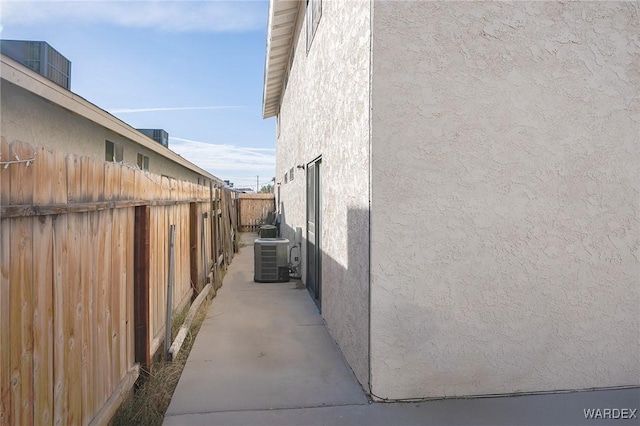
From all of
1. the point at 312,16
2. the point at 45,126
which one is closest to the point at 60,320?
the point at 45,126

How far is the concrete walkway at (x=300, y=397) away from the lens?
3117mm

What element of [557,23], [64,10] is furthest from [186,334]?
[557,23]

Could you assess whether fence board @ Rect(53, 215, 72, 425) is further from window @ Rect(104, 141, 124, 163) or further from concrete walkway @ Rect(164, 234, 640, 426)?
window @ Rect(104, 141, 124, 163)

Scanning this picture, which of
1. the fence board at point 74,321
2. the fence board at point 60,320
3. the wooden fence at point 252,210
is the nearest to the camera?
the fence board at point 60,320

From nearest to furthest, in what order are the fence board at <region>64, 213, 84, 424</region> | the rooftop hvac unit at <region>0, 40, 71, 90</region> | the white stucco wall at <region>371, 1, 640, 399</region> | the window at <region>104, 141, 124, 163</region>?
the fence board at <region>64, 213, 84, 424</region>
the white stucco wall at <region>371, 1, 640, 399</region>
the rooftop hvac unit at <region>0, 40, 71, 90</region>
the window at <region>104, 141, 124, 163</region>

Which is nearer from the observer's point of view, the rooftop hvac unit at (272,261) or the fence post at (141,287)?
the fence post at (141,287)

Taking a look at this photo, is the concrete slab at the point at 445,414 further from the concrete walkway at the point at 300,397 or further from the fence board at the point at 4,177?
the fence board at the point at 4,177

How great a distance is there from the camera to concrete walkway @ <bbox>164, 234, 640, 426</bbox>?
123 inches

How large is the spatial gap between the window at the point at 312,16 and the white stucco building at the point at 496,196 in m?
2.45

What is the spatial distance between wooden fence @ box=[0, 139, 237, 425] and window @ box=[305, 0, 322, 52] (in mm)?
3705

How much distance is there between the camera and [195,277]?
6.61m

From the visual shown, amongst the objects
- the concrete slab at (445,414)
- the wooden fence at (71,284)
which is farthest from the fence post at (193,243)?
the concrete slab at (445,414)

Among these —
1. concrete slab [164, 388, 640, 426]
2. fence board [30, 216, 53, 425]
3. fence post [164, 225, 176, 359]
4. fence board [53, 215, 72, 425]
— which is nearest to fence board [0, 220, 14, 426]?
fence board [30, 216, 53, 425]

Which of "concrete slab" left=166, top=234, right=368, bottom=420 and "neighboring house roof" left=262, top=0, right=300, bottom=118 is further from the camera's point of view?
"neighboring house roof" left=262, top=0, right=300, bottom=118
